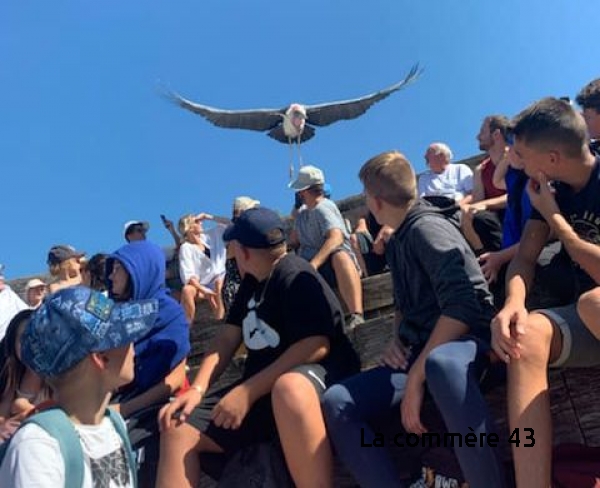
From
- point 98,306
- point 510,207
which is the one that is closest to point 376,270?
point 510,207

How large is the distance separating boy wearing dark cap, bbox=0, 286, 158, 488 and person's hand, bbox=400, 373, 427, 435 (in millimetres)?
929

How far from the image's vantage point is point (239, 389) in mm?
2811

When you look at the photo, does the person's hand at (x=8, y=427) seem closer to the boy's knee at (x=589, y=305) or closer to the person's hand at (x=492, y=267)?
the person's hand at (x=492, y=267)

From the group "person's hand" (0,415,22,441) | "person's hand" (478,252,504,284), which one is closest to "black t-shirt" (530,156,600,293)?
"person's hand" (478,252,504,284)

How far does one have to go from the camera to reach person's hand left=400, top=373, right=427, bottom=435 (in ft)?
8.07

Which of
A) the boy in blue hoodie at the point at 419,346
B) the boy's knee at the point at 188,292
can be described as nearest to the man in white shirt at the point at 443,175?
the boy's knee at the point at 188,292

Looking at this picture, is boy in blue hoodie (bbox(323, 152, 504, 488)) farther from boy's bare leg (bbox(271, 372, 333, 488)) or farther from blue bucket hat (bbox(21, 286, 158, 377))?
blue bucket hat (bbox(21, 286, 158, 377))

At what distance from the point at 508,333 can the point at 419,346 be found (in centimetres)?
53

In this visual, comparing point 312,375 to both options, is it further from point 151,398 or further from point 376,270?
point 376,270

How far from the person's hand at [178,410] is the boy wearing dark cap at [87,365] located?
0.61m

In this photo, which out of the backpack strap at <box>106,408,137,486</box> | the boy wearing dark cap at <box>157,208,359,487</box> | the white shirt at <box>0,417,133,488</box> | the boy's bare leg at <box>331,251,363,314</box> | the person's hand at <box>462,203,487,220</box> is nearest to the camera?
the white shirt at <box>0,417,133,488</box>

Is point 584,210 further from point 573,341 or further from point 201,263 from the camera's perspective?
point 201,263

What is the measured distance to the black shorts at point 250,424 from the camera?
2.80m

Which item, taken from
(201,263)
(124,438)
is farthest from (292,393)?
(201,263)
